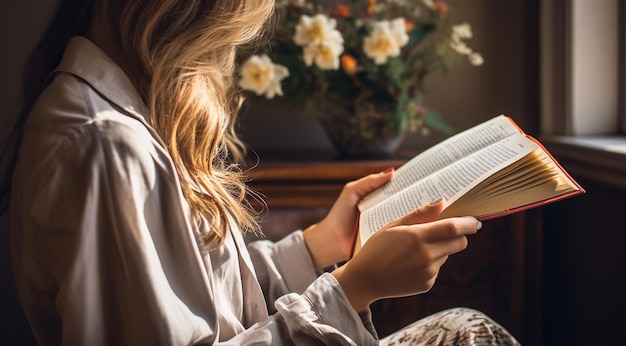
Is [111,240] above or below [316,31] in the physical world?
below

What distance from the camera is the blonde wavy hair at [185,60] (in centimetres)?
86

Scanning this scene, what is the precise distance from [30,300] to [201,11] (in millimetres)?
377

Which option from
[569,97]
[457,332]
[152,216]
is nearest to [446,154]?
[457,332]

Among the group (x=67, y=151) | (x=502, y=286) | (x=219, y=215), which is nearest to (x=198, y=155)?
(x=219, y=215)

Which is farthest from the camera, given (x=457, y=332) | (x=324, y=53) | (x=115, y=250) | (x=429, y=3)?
(x=429, y=3)

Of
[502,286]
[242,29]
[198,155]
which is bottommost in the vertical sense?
[502,286]

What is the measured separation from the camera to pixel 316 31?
161 cm

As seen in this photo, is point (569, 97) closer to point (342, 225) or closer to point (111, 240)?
point (342, 225)

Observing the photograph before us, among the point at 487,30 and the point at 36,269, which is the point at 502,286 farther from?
the point at 36,269

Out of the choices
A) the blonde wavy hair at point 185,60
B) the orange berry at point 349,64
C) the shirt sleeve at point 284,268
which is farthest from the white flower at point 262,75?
the blonde wavy hair at point 185,60

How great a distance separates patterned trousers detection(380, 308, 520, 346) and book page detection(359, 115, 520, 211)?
185 millimetres

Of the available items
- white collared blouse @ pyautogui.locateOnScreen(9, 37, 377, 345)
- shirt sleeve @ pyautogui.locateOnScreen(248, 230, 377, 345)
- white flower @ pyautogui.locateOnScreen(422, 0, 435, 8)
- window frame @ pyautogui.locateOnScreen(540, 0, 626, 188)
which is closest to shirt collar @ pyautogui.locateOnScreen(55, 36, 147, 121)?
white collared blouse @ pyautogui.locateOnScreen(9, 37, 377, 345)

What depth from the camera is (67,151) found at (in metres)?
0.75

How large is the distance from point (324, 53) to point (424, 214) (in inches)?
32.5
